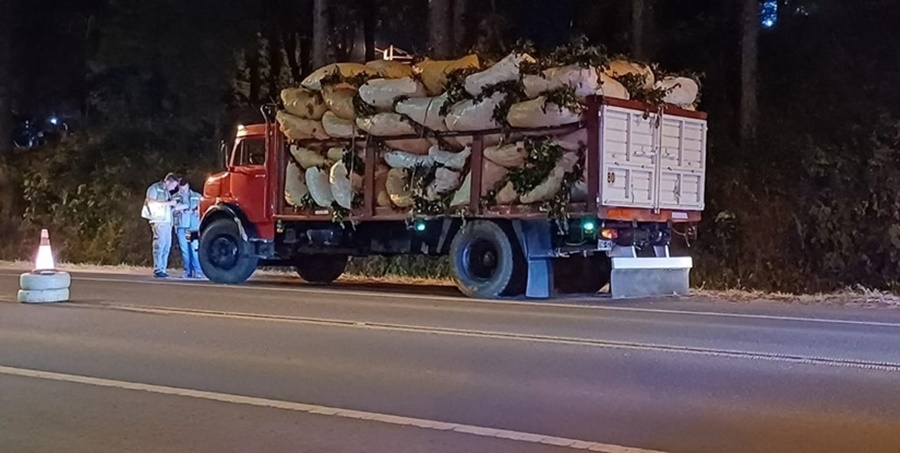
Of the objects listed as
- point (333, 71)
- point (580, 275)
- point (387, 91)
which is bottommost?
point (580, 275)

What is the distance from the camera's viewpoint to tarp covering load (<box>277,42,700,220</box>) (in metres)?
15.4

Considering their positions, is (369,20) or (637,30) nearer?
(637,30)

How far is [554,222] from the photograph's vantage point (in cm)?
1569

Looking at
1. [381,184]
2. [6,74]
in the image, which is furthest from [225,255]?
[6,74]

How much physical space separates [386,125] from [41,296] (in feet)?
17.2

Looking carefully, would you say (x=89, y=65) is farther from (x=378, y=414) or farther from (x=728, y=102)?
(x=378, y=414)

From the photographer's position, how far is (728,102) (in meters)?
25.6

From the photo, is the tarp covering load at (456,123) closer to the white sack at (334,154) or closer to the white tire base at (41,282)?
the white sack at (334,154)

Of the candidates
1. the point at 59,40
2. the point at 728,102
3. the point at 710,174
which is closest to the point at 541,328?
the point at 710,174

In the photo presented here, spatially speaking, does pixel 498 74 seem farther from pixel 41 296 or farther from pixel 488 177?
pixel 41 296

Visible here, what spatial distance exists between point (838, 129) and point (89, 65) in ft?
72.9

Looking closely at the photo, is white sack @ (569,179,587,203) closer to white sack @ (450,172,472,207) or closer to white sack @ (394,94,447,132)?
white sack @ (450,172,472,207)

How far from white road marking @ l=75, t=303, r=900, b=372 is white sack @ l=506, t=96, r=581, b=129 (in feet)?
13.9

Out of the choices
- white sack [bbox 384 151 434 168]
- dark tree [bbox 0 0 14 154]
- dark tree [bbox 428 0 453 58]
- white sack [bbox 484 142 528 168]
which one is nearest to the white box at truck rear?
white sack [bbox 484 142 528 168]
